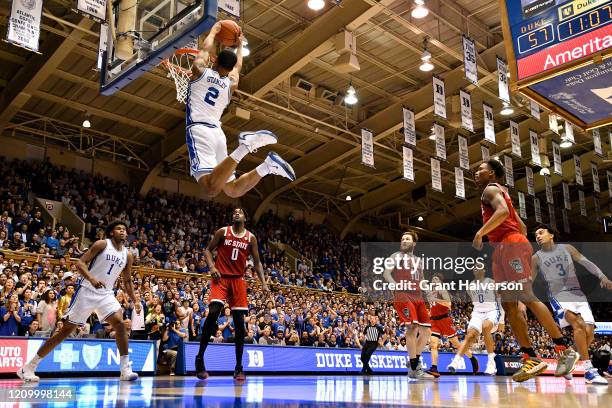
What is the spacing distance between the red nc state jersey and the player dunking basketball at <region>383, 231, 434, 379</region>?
2587mm

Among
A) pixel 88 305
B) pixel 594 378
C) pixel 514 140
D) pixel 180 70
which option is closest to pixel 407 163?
pixel 514 140

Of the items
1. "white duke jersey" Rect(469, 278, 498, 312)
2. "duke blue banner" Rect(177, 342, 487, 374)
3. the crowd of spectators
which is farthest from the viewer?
the crowd of spectators

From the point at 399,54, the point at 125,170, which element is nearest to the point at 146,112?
the point at 125,170

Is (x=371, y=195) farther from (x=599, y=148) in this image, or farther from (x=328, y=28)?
(x=328, y=28)

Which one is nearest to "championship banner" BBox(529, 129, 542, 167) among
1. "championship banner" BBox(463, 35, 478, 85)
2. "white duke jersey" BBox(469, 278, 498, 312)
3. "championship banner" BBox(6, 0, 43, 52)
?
"championship banner" BBox(463, 35, 478, 85)

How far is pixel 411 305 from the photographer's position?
906 centimetres

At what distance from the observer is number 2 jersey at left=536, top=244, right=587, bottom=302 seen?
24.9 feet

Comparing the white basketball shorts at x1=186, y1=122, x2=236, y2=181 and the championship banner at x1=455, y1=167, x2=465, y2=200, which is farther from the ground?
the championship banner at x1=455, y1=167, x2=465, y2=200

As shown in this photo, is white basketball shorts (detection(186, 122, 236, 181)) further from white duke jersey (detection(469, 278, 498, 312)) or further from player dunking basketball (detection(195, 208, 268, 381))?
white duke jersey (detection(469, 278, 498, 312))

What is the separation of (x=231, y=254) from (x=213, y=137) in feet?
7.17

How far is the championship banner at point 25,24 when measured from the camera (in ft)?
39.3

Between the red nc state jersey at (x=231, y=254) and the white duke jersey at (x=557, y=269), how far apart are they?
402cm

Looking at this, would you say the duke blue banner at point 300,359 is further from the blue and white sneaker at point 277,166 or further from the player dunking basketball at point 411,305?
the blue and white sneaker at point 277,166

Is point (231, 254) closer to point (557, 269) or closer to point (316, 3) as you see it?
point (557, 269)
